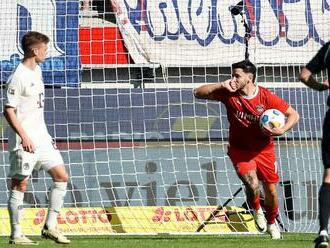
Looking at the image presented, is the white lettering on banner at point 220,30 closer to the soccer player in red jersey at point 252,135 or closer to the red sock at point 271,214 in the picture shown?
the soccer player in red jersey at point 252,135

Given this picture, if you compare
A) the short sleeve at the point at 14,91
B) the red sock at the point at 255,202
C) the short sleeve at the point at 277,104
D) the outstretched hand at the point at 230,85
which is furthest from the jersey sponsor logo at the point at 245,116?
the short sleeve at the point at 14,91

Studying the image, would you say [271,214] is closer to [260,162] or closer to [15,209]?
[260,162]

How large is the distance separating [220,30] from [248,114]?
6487mm

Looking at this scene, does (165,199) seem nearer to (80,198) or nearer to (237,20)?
(80,198)

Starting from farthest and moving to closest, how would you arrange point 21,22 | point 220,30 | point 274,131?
point 220,30 → point 21,22 → point 274,131

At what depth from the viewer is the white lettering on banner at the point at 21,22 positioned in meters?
14.7

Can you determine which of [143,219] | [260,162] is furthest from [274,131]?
[143,219]

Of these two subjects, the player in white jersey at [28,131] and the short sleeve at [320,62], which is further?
the player in white jersey at [28,131]

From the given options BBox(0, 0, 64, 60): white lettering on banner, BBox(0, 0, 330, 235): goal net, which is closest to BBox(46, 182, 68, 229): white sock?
BBox(0, 0, 330, 235): goal net

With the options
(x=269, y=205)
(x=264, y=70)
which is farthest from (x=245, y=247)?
(x=264, y=70)

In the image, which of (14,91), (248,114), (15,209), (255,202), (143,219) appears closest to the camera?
(14,91)

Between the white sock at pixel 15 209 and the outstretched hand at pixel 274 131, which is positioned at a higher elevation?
the outstretched hand at pixel 274 131

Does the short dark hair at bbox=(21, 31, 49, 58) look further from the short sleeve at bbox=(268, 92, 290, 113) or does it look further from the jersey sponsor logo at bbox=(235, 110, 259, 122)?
the short sleeve at bbox=(268, 92, 290, 113)

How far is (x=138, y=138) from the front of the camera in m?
14.4
